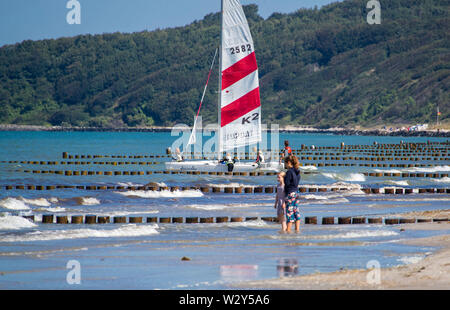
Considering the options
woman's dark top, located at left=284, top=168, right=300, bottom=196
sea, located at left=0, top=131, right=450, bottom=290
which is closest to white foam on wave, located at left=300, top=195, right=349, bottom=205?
sea, located at left=0, top=131, right=450, bottom=290

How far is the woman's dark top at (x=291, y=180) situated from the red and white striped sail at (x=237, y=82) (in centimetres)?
1961

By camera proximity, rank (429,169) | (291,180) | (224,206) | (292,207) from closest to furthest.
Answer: (291,180)
(292,207)
(224,206)
(429,169)

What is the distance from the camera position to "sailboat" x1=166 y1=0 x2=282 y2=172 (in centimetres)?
3941

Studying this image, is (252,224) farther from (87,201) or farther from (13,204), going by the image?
(13,204)

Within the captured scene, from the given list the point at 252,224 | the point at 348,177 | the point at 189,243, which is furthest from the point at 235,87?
the point at 189,243

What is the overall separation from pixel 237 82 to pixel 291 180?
20.4 metres

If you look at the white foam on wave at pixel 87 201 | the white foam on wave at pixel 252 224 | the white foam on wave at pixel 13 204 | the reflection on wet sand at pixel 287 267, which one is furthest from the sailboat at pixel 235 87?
the reflection on wet sand at pixel 287 267

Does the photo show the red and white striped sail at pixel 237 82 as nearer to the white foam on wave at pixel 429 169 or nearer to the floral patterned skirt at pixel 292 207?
the white foam on wave at pixel 429 169

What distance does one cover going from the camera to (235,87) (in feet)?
131

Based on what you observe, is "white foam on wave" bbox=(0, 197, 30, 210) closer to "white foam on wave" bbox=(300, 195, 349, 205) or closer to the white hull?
"white foam on wave" bbox=(300, 195, 349, 205)

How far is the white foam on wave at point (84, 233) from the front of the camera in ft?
64.0

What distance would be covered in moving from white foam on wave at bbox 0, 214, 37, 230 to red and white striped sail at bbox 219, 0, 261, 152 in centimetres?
1873
